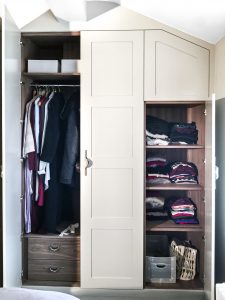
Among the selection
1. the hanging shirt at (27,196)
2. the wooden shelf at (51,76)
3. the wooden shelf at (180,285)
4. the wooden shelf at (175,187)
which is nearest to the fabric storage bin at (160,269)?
the wooden shelf at (180,285)

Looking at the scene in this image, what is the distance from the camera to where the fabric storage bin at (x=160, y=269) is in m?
3.18

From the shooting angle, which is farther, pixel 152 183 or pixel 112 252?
pixel 152 183

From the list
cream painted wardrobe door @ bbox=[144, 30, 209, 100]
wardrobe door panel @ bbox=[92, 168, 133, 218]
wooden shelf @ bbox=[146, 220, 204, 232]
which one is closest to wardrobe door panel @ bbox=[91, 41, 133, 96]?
cream painted wardrobe door @ bbox=[144, 30, 209, 100]

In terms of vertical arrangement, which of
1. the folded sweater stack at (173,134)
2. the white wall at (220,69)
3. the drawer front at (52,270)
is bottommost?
the drawer front at (52,270)

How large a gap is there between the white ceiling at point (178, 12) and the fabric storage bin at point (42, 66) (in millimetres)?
312

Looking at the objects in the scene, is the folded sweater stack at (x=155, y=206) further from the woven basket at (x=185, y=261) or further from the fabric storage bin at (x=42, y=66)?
the fabric storage bin at (x=42, y=66)

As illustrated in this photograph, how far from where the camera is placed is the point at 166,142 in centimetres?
324

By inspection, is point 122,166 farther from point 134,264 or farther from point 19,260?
point 19,260

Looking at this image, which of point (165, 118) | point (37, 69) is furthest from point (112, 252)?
point (37, 69)

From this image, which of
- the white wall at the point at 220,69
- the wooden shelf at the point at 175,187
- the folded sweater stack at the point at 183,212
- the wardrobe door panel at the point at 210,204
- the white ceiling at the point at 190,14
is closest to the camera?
the white ceiling at the point at 190,14

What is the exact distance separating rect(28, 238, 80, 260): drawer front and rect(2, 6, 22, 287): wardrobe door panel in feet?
0.62

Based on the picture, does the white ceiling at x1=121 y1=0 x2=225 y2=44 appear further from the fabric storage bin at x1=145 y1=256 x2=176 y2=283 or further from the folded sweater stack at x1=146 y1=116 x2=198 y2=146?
the fabric storage bin at x1=145 y1=256 x2=176 y2=283

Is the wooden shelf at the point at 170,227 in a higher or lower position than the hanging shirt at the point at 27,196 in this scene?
lower

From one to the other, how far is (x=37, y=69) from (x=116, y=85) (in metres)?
0.68
